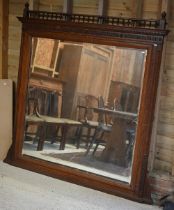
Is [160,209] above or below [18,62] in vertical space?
below

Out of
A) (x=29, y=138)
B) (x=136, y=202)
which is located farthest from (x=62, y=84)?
(x=136, y=202)

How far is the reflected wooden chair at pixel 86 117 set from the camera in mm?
2814

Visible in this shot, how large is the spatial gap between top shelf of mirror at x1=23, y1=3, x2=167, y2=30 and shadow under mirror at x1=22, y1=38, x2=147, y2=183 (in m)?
0.20

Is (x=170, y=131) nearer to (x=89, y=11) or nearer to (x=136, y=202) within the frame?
(x=136, y=202)

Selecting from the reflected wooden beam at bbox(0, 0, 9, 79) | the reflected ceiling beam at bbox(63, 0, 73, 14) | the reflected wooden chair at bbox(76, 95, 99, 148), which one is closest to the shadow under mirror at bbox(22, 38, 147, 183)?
the reflected wooden chair at bbox(76, 95, 99, 148)

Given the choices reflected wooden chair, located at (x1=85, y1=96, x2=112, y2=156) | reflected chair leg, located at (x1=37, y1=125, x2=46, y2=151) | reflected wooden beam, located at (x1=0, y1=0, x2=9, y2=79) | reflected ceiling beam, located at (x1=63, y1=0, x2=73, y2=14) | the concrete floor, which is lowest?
the concrete floor

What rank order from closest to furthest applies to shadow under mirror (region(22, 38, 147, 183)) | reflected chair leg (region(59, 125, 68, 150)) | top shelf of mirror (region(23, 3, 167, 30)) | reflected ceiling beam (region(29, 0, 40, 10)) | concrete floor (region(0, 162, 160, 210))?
concrete floor (region(0, 162, 160, 210))
top shelf of mirror (region(23, 3, 167, 30))
shadow under mirror (region(22, 38, 147, 183))
reflected chair leg (region(59, 125, 68, 150))
reflected ceiling beam (region(29, 0, 40, 10))

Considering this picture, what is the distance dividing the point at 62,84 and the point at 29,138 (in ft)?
1.91

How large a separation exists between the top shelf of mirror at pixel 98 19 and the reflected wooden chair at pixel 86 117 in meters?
0.62

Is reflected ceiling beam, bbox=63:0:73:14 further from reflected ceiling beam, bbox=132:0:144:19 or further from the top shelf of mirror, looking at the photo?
reflected ceiling beam, bbox=132:0:144:19

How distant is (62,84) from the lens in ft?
9.62

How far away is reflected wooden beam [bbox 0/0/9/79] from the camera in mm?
3311

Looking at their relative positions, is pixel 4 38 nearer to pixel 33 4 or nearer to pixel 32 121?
pixel 33 4

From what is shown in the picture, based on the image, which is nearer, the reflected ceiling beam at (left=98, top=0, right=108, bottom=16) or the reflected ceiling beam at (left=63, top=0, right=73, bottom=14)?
the reflected ceiling beam at (left=98, top=0, right=108, bottom=16)
